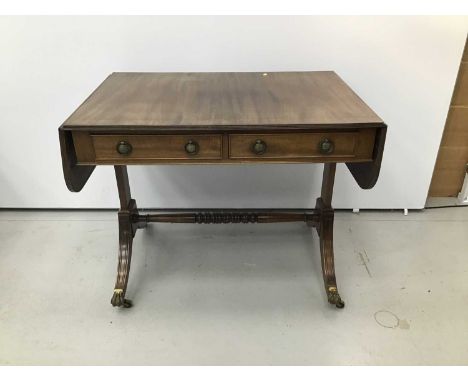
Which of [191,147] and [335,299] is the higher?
[191,147]

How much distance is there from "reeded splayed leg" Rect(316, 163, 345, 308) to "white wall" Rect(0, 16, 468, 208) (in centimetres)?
40

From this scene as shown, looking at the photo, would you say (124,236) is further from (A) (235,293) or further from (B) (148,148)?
(B) (148,148)

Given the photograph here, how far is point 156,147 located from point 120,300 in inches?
30.6

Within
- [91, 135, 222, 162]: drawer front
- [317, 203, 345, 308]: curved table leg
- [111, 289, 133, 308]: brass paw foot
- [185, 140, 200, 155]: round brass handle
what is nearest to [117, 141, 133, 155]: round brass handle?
[91, 135, 222, 162]: drawer front

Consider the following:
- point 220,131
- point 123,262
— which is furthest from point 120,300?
point 220,131

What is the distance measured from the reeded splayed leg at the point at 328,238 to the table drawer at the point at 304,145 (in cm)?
47

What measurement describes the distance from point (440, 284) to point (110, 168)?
1.80 meters

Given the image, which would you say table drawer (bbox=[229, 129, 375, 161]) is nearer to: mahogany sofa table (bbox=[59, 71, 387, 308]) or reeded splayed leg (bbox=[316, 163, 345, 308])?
mahogany sofa table (bbox=[59, 71, 387, 308])

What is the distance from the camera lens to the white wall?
186 cm

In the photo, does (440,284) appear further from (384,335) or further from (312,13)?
(312,13)

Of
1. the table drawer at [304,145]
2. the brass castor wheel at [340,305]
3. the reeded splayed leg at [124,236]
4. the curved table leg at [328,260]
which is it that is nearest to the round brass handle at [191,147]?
the table drawer at [304,145]

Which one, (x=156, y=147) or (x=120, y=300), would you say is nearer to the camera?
(x=156, y=147)

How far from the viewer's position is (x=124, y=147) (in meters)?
1.24

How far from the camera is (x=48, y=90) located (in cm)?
200
